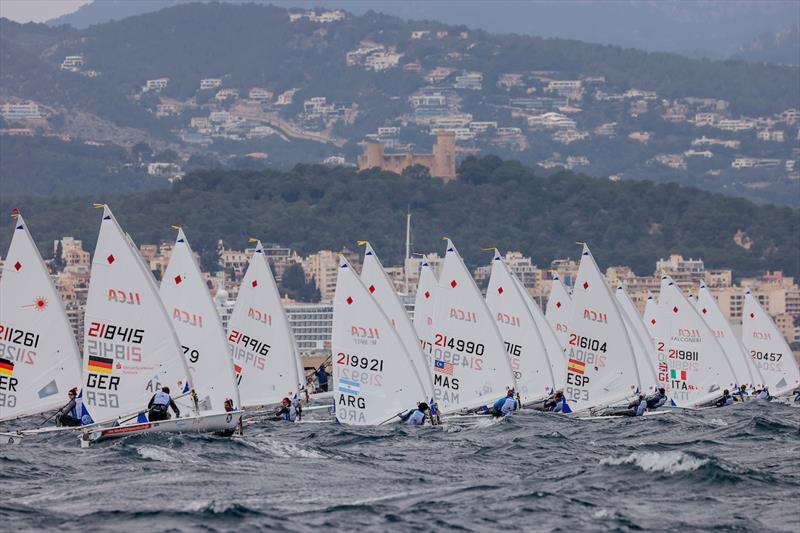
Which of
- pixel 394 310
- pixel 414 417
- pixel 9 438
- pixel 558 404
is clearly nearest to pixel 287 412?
pixel 394 310

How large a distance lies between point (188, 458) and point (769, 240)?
532 ft

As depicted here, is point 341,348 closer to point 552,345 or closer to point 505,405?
point 505,405

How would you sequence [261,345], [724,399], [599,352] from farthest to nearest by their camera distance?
1. [724,399]
2. [261,345]
3. [599,352]

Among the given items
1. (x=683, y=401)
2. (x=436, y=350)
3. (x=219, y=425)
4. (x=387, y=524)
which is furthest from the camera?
(x=683, y=401)

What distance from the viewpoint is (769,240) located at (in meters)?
190

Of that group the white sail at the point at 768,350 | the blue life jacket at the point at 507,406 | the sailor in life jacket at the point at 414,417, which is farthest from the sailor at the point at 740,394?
the sailor in life jacket at the point at 414,417

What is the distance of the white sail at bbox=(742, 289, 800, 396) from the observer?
192 feet

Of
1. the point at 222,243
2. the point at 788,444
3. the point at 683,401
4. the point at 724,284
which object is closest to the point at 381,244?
the point at 222,243

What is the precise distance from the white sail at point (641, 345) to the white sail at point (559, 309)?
1292mm

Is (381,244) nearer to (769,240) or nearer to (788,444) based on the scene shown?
(769,240)

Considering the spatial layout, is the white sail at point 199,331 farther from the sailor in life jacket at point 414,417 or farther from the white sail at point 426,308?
the white sail at point 426,308

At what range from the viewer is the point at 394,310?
40.1 metres

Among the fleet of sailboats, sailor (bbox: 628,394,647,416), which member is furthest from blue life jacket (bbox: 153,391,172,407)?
sailor (bbox: 628,394,647,416)

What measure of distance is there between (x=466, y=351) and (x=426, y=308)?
300 centimetres
